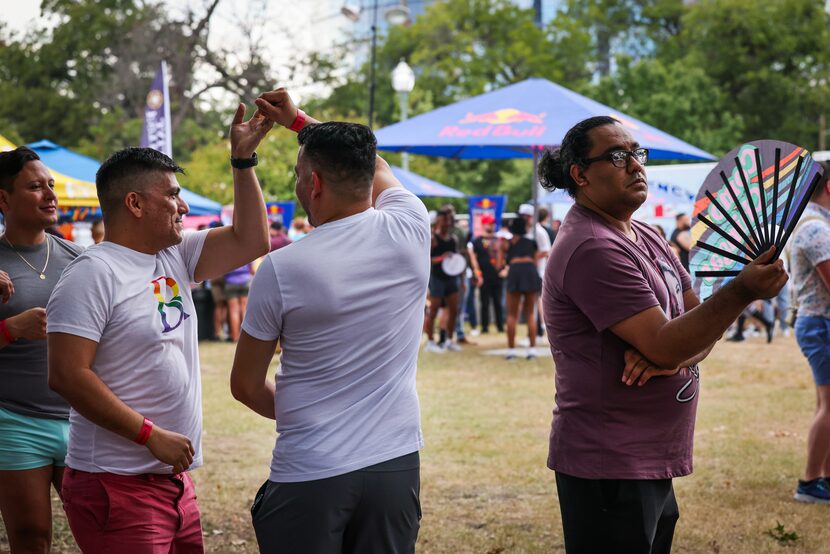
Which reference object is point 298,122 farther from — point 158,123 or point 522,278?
point 522,278

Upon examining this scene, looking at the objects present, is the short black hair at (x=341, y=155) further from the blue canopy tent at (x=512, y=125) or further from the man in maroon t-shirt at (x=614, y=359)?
the blue canopy tent at (x=512, y=125)

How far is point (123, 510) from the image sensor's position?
9.34ft

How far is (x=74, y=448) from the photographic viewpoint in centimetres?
294

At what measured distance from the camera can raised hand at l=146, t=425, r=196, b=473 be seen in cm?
278

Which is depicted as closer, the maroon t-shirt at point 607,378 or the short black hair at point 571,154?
the maroon t-shirt at point 607,378

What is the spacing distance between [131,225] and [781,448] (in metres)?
6.17

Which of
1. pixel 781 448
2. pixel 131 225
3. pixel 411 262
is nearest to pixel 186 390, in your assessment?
pixel 131 225

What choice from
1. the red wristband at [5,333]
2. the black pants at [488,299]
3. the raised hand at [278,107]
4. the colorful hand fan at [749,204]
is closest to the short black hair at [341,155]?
the raised hand at [278,107]

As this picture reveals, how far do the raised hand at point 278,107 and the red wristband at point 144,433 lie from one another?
3.51ft

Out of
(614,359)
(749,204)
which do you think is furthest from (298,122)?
(749,204)

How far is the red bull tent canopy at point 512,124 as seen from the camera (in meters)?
11.5

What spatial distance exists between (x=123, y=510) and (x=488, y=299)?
15.3 metres

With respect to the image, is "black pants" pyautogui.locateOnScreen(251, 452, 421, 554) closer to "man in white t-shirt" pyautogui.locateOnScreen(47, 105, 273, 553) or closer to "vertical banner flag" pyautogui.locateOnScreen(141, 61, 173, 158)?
"man in white t-shirt" pyautogui.locateOnScreen(47, 105, 273, 553)

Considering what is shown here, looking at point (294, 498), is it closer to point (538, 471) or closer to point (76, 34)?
point (538, 471)
